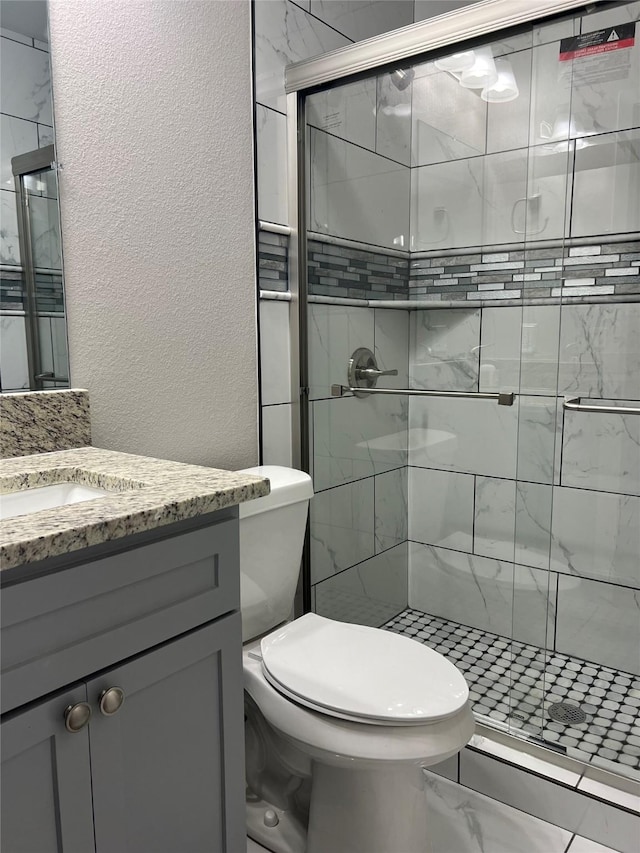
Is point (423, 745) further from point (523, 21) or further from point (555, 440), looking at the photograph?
point (523, 21)

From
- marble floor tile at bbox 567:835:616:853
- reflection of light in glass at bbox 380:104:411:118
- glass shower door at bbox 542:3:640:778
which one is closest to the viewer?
marble floor tile at bbox 567:835:616:853

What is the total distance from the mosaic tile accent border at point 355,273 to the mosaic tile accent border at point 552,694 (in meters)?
1.20

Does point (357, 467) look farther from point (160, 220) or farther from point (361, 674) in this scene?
point (160, 220)

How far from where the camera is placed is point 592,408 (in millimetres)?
1788

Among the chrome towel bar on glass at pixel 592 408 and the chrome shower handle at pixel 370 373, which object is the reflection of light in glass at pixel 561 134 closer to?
the chrome towel bar on glass at pixel 592 408

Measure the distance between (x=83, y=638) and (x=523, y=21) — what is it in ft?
5.27

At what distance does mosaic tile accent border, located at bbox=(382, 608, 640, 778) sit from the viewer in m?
1.66

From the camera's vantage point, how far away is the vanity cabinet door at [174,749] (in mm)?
908

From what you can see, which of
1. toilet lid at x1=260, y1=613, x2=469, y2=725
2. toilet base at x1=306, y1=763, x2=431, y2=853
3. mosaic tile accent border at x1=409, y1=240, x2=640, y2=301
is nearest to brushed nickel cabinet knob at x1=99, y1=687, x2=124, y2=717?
toilet lid at x1=260, y1=613, x2=469, y2=725

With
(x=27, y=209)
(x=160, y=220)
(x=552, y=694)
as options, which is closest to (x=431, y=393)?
(x=552, y=694)

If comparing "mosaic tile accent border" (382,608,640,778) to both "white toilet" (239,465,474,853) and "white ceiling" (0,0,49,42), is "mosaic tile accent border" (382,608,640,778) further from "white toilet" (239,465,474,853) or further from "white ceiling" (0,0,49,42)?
"white ceiling" (0,0,49,42)

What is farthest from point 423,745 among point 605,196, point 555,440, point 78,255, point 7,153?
point 605,196

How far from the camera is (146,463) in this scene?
1237mm

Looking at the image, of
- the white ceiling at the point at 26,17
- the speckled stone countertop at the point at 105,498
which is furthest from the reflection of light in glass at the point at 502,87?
the speckled stone countertop at the point at 105,498
